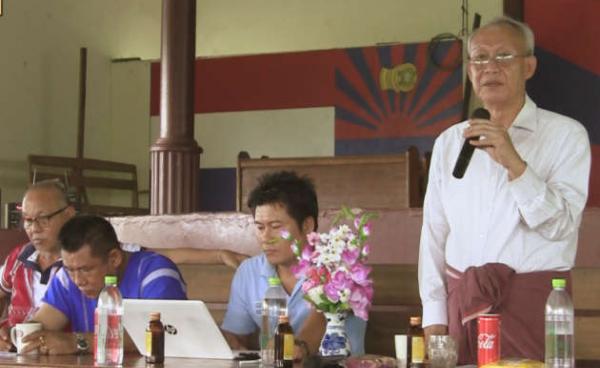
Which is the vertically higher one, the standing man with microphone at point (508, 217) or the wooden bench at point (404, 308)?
the standing man with microphone at point (508, 217)

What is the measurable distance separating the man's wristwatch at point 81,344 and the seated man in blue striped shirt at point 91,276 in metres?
0.01

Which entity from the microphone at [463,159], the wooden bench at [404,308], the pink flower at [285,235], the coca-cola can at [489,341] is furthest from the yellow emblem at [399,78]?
the coca-cola can at [489,341]

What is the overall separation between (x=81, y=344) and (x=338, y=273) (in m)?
0.93

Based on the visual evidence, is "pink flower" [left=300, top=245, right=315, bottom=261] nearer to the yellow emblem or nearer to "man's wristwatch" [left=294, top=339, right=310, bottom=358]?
"man's wristwatch" [left=294, top=339, right=310, bottom=358]

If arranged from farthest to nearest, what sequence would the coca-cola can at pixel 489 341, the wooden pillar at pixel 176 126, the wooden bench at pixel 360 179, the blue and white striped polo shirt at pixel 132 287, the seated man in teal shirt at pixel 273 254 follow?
the wooden bench at pixel 360 179 → the wooden pillar at pixel 176 126 → the blue and white striped polo shirt at pixel 132 287 → the seated man in teal shirt at pixel 273 254 → the coca-cola can at pixel 489 341

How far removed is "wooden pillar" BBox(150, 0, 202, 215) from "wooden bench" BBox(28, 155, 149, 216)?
4019mm

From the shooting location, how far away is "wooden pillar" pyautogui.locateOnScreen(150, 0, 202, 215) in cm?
518

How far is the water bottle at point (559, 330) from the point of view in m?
2.61

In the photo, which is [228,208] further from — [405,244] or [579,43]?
[405,244]

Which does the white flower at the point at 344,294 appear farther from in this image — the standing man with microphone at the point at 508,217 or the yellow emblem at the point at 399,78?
the yellow emblem at the point at 399,78

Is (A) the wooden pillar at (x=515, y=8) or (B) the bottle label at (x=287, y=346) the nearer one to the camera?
(B) the bottle label at (x=287, y=346)

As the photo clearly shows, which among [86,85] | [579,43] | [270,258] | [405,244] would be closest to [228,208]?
[86,85]

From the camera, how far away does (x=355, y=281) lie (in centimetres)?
289

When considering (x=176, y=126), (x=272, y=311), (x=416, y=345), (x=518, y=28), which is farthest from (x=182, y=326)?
(x=176, y=126)
